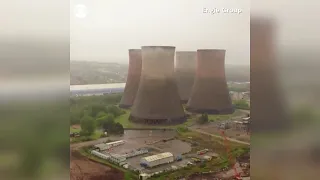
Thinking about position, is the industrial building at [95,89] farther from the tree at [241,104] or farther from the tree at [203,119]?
the tree at [241,104]

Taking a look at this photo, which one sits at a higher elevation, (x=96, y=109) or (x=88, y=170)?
(x=96, y=109)

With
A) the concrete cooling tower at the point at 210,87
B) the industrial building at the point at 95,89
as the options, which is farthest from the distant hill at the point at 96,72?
the concrete cooling tower at the point at 210,87

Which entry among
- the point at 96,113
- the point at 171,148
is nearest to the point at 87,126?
the point at 96,113

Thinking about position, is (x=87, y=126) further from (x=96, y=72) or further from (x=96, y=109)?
(x=96, y=72)

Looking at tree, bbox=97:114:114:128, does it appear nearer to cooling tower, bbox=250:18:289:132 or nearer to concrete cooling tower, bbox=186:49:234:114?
concrete cooling tower, bbox=186:49:234:114

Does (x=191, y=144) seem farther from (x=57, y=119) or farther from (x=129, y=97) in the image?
(x=57, y=119)

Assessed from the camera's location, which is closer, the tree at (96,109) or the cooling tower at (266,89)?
the tree at (96,109)

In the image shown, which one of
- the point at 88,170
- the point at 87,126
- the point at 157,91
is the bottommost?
the point at 88,170
